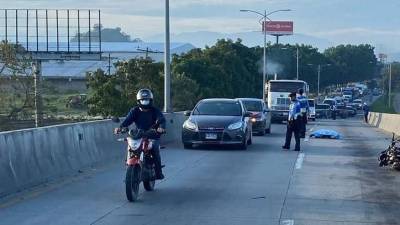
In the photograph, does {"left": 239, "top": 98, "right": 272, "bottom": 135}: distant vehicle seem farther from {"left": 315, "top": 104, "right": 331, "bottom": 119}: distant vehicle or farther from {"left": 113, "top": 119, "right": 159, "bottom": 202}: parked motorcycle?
{"left": 315, "top": 104, "right": 331, "bottom": 119}: distant vehicle

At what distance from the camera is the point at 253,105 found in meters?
34.0

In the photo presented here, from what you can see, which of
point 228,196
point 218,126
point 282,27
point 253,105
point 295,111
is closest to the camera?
point 228,196

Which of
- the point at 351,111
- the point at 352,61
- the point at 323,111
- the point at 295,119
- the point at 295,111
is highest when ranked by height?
the point at 352,61

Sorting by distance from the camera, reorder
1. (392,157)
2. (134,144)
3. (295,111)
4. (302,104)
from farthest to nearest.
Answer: (302,104)
(295,111)
(392,157)
(134,144)

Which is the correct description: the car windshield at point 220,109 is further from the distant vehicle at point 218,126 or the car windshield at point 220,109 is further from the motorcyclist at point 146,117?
the motorcyclist at point 146,117

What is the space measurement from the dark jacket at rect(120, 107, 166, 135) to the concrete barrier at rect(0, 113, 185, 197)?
189 centimetres

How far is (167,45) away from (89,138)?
11.1 m

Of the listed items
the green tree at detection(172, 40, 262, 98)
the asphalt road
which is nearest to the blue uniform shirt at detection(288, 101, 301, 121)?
the asphalt road

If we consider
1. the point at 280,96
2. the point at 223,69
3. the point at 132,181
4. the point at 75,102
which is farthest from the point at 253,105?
the point at 223,69

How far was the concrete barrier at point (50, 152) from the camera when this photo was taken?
13.4m

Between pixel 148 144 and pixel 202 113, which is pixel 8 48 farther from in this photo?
pixel 148 144

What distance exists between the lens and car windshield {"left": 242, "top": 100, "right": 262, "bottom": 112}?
33.5 meters

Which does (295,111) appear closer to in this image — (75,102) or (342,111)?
(75,102)

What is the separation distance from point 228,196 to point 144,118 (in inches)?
73.8
